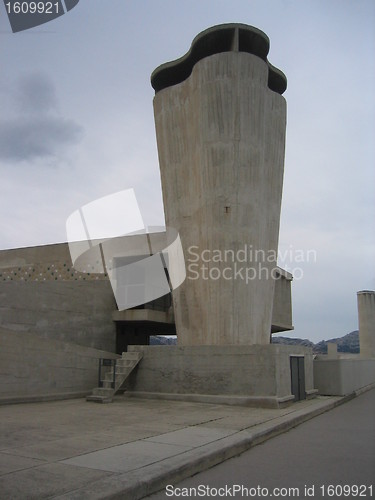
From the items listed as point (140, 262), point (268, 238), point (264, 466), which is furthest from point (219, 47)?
point (264, 466)

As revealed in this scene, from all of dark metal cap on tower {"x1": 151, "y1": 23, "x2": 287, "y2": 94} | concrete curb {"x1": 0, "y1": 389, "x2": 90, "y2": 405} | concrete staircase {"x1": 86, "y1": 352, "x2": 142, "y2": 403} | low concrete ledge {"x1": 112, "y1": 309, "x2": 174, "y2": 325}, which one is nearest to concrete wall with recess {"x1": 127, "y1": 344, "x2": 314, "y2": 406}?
concrete staircase {"x1": 86, "y1": 352, "x2": 142, "y2": 403}

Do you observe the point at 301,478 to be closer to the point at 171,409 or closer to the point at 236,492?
the point at 236,492

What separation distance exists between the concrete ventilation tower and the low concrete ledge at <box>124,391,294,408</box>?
256 cm

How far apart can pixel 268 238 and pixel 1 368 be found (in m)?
9.97

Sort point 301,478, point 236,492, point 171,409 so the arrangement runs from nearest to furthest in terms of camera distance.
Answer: point 236,492 < point 301,478 < point 171,409

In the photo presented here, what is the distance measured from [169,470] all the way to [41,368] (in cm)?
969

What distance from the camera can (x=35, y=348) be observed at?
13852 mm

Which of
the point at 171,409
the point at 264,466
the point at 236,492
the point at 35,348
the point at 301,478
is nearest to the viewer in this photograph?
the point at 236,492

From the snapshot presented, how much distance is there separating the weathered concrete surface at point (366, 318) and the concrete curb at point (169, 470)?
49646mm

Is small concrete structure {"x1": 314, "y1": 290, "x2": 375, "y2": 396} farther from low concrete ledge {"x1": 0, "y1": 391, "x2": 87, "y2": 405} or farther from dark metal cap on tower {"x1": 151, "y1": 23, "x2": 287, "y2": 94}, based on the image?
dark metal cap on tower {"x1": 151, "y1": 23, "x2": 287, "y2": 94}

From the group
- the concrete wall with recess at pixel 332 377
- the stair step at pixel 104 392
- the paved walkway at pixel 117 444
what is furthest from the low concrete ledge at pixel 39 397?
the concrete wall with recess at pixel 332 377

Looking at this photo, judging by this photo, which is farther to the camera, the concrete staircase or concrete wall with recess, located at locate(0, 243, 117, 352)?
concrete wall with recess, located at locate(0, 243, 117, 352)

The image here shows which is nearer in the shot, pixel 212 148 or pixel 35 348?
pixel 35 348

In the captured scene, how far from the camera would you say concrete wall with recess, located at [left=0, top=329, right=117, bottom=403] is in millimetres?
12859
